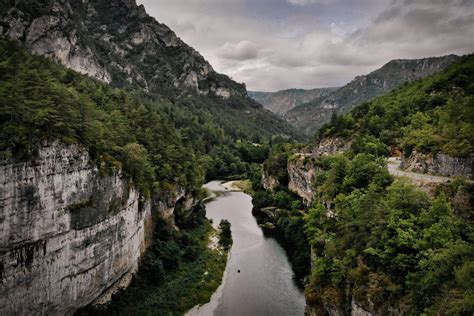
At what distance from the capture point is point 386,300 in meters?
21.4

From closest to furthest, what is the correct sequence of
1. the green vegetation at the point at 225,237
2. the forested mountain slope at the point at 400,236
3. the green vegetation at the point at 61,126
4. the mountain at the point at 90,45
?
the forested mountain slope at the point at 400,236 → the green vegetation at the point at 61,126 → the green vegetation at the point at 225,237 → the mountain at the point at 90,45

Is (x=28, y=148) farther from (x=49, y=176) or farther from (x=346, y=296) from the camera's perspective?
(x=346, y=296)

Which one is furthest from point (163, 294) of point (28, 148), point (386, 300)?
point (386, 300)

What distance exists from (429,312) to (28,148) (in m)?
25.6

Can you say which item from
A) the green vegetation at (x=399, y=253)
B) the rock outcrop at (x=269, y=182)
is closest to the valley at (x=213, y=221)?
the green vegetation at (x=399, y=253)

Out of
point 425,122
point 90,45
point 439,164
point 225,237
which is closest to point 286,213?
point 225,237

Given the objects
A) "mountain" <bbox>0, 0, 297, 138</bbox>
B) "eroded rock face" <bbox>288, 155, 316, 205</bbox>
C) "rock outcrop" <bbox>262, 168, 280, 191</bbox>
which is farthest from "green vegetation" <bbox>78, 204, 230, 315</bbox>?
"mountain" <bbox>0, 0, 297, 138</bbox>

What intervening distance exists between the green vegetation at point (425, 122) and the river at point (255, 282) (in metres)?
18.7

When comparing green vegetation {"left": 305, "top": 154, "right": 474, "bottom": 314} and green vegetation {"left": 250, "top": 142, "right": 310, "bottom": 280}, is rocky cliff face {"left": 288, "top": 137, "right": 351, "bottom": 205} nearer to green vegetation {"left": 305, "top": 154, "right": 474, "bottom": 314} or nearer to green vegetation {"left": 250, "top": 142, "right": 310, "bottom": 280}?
green vegetation {"left": 250, "top": 142, "right": 310, "bottom": 280}

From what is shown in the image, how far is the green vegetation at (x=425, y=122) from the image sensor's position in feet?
113

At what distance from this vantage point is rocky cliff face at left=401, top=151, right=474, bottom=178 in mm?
30375

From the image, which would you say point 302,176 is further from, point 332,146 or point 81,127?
point 81,127

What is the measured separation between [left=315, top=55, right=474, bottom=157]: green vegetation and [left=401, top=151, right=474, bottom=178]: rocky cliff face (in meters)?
0.58

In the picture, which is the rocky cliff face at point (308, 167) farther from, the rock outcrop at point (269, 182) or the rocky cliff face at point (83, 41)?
the rocky cliff face at point (83, 41)
